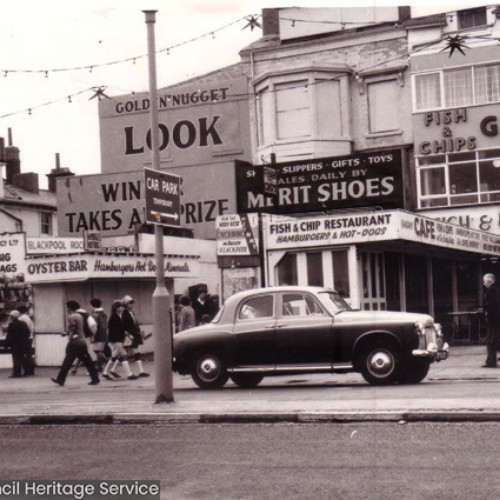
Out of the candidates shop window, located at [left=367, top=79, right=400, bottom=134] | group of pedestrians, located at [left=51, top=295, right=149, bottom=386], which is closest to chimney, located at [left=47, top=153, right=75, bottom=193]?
shop window, located at [left=367, top=79, right=400, bottom=134]

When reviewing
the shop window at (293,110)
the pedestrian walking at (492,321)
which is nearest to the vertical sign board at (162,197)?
the pedestrian walking at (492,321)

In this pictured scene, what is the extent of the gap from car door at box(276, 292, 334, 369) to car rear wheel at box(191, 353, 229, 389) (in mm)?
1089

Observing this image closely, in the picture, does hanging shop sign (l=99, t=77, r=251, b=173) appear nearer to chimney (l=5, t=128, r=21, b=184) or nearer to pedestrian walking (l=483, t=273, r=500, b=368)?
chimney (l=5, t=128, r=21, b=184)

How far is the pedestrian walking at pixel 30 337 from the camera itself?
25.1m

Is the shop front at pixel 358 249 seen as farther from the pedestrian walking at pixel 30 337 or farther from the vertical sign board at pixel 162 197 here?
the vertical sign board at pixel 162 197

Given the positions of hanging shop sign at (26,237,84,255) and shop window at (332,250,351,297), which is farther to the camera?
hanging shop sign at (26,237,84,255)

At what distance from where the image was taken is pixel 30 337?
25.8 metres

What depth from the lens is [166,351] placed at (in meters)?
14.4

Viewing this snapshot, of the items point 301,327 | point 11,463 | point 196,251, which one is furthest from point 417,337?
point 196,251

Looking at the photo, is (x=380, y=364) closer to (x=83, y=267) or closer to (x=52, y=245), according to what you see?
(x=83, y=267)

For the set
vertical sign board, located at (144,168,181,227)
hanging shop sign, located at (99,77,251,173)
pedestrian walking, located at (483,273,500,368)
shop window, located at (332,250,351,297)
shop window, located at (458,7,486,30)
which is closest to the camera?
vertical sign board, located at (144,168,181,227)

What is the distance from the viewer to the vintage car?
17141 mm

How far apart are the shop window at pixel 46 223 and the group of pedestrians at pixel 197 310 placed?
3190cm

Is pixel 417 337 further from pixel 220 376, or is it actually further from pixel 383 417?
pixel 383 417
